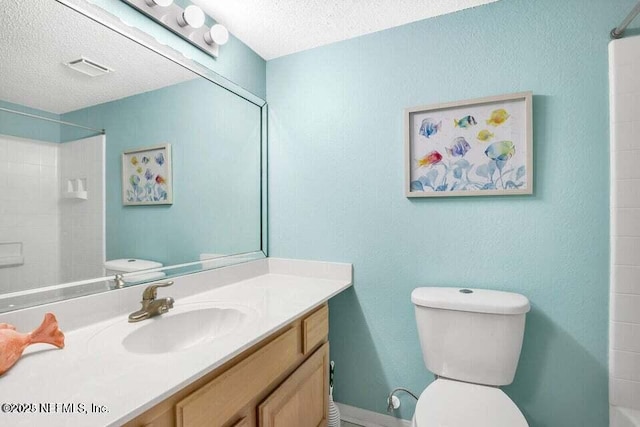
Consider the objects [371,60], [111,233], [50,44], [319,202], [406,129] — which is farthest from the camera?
[319,202]

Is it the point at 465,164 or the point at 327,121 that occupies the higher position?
the point at 327,121

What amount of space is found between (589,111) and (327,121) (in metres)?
1.16

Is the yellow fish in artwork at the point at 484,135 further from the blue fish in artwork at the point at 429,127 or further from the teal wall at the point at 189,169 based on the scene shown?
the teal wall at the point at 189,169

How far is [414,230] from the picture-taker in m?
1.52

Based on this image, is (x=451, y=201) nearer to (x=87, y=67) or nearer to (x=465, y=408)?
(x=465, y=408)

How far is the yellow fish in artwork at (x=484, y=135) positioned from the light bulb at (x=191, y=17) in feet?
4.35

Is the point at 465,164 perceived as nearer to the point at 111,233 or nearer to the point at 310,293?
the point at 310,293

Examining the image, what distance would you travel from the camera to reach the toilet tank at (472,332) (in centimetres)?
121

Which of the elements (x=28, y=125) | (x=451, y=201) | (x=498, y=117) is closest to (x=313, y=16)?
(x=498, y=117)

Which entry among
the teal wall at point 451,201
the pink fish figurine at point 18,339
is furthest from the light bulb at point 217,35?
the pink fish figurine at point 18,339

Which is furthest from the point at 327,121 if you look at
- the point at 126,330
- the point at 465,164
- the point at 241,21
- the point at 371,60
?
the point at 126,330

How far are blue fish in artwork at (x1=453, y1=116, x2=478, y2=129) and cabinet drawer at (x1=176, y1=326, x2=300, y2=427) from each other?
116 cm

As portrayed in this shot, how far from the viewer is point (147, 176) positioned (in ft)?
3.99

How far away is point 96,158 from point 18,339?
584mm
